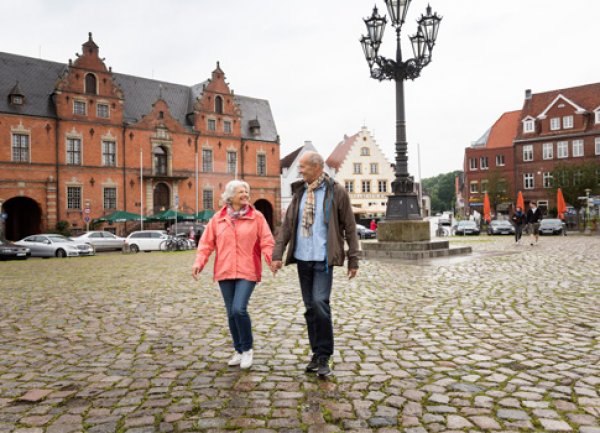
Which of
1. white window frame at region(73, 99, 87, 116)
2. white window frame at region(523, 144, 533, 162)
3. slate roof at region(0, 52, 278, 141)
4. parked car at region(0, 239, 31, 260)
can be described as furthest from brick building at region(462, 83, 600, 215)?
parked car at region(0, 239, 31, 260)

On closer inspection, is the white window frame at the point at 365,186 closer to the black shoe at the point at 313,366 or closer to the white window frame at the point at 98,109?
the white window frame at the point at 98,109

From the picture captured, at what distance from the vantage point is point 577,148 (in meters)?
54.6

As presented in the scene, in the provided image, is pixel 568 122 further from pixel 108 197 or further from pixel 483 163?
pixel 108 197

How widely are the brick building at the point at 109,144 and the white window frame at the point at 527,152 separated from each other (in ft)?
96.1

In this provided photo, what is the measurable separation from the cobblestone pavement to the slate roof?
34.1 meters

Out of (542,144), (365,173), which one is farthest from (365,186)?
(542,144)

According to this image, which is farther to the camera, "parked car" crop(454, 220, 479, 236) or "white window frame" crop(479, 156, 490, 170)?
"white window frame" crop(479, 156, 490, 170)

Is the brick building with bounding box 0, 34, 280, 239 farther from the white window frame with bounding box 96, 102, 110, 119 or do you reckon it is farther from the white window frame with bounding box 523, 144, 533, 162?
the white window frame with bounding box 523, 144, 533, 162

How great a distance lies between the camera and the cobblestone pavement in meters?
3.60

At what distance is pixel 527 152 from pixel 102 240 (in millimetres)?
47499

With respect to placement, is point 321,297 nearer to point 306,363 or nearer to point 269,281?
point 306,363

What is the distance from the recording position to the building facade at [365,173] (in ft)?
211

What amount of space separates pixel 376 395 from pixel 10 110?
40.0m

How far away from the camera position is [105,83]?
41219mm
